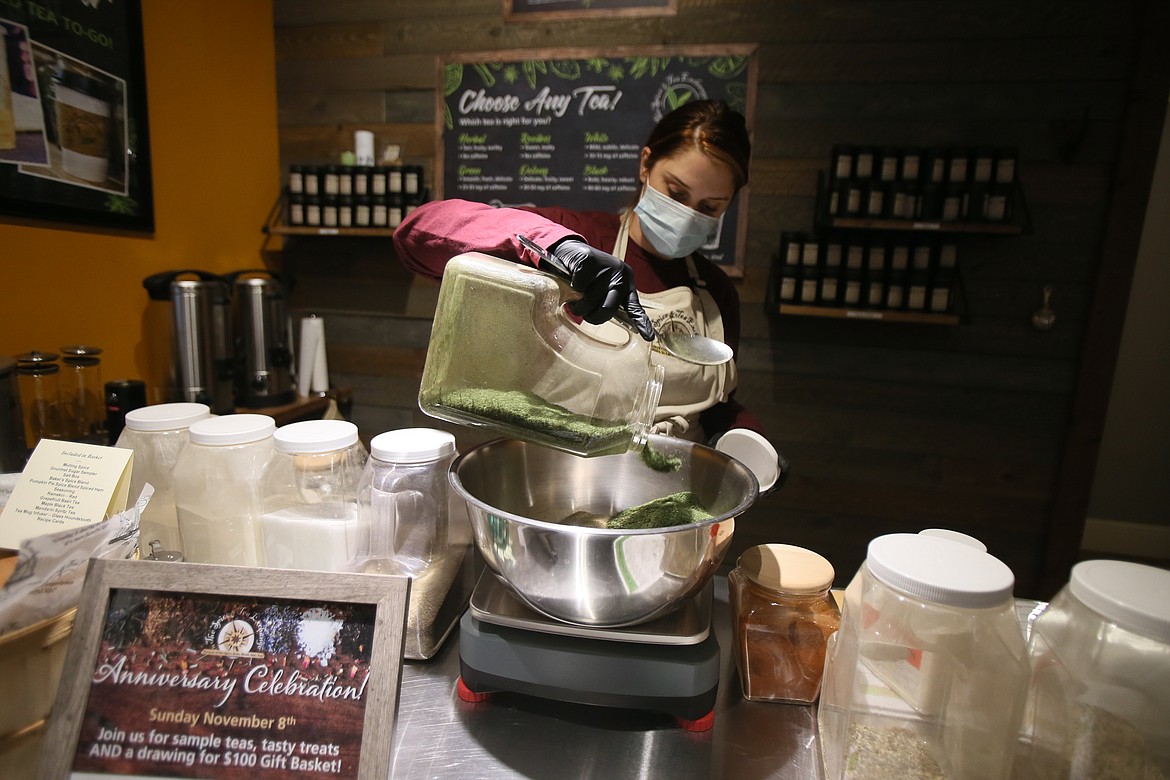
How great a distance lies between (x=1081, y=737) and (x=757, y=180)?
2.23 meters

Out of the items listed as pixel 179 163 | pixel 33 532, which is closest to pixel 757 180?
pixel 179 163

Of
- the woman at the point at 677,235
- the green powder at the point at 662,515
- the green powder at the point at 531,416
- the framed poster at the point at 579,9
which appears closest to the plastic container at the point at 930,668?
the green powder at the point at 662,515

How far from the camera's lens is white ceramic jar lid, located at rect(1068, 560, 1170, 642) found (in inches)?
18.8

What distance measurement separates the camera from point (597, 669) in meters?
0.67

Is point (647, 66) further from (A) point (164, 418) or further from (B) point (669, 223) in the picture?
(A) point (164, 418)

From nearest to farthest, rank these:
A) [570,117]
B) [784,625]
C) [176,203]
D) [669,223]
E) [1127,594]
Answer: [1127,594]
[784,625]
[669,223]
[176,203]
[570,117]

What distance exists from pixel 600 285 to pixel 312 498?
0.49 meters

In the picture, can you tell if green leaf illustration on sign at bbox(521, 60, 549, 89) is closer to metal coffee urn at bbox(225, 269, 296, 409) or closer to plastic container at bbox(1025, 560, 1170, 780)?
metal coffee urn at bbox(225, 269, 296, 409)

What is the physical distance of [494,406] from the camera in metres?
0.73

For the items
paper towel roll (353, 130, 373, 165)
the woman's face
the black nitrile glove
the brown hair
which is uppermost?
paper towel roll (353, 130, 373, 165)

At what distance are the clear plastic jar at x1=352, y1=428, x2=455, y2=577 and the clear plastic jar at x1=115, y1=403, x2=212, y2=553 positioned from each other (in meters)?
0.31

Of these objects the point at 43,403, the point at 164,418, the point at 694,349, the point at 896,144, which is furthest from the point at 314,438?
the point at 896,144

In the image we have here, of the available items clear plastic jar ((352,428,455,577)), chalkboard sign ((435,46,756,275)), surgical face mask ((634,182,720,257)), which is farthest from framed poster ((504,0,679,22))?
clear plastic jar ((352,428,455,577))

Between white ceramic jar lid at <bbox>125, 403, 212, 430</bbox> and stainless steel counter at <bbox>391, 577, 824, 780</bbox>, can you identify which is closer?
stainless steel counter at <bbox>391, 577, 824, 780</bbox>
